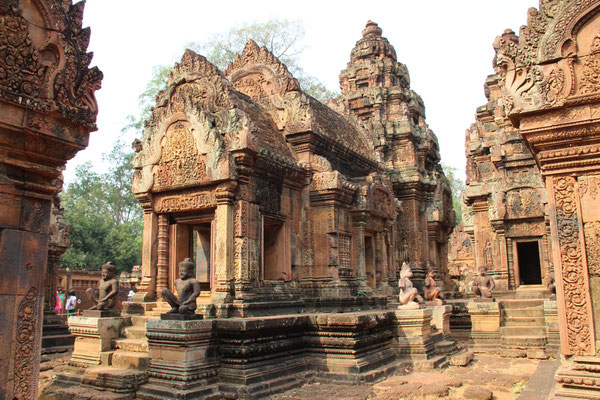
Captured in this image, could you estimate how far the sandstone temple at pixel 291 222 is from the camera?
13.2 ft

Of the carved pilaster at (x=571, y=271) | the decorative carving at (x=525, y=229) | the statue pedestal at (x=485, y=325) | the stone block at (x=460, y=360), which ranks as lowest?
the stone block at (x=460, y=360)

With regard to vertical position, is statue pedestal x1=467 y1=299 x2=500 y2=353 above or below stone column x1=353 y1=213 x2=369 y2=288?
below

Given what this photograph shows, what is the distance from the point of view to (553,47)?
4793mm

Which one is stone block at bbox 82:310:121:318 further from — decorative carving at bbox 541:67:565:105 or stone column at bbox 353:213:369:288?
decorative carving at bbox 541:67:565:105

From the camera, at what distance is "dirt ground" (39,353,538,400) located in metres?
7.13

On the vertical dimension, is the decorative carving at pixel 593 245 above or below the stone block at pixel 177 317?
above

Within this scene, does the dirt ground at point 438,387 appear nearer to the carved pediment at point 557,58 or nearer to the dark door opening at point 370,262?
the dark door opening at point 370,262

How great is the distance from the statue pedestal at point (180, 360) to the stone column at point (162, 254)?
233 centimetres

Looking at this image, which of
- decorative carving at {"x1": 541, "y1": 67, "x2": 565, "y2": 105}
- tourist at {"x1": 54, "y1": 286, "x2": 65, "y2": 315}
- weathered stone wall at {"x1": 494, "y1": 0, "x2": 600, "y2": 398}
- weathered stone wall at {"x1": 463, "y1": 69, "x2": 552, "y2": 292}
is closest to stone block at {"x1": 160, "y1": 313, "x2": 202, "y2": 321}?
weathered stone wall at {"x1": 494, "y1": 0, "x2": 600, "y2": 398}

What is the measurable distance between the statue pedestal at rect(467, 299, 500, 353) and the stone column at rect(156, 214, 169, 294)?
283 inches

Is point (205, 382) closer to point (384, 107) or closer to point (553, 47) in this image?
point (553, 47)

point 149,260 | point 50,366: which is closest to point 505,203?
point 149,260

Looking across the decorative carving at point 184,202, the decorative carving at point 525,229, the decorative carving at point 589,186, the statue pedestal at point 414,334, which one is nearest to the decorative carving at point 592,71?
the decorative carving at point 589,186

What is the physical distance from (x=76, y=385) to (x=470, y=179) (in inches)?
549
